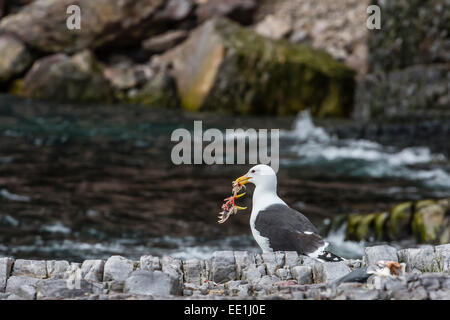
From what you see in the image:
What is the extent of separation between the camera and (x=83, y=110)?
19.6 m

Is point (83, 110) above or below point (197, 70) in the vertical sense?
below

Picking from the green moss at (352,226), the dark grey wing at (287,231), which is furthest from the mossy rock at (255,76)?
the dark grey wing at (287,231)

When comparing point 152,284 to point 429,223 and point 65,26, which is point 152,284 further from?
point 65,26

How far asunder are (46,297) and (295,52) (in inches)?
739

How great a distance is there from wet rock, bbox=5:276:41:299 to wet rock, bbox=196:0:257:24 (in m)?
21.6

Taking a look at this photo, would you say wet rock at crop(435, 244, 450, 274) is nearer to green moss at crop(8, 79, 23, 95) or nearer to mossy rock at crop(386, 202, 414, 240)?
mossy rock at crop(386, 202, 414, 240)

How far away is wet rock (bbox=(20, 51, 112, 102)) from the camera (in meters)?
21.4

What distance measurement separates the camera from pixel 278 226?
491 centimetres

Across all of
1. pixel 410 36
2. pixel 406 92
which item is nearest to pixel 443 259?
pixel 406 92

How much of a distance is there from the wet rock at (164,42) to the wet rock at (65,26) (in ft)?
2.95

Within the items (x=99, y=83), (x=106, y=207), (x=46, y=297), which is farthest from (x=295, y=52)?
(x=46, y=297)

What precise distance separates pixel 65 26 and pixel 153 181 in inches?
497

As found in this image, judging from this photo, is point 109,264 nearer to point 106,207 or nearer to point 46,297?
point 46,297

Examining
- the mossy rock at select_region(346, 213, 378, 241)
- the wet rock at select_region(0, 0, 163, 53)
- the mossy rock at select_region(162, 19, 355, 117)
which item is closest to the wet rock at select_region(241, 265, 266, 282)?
the mossy rock at select_region(346, 213, 378, 241)
